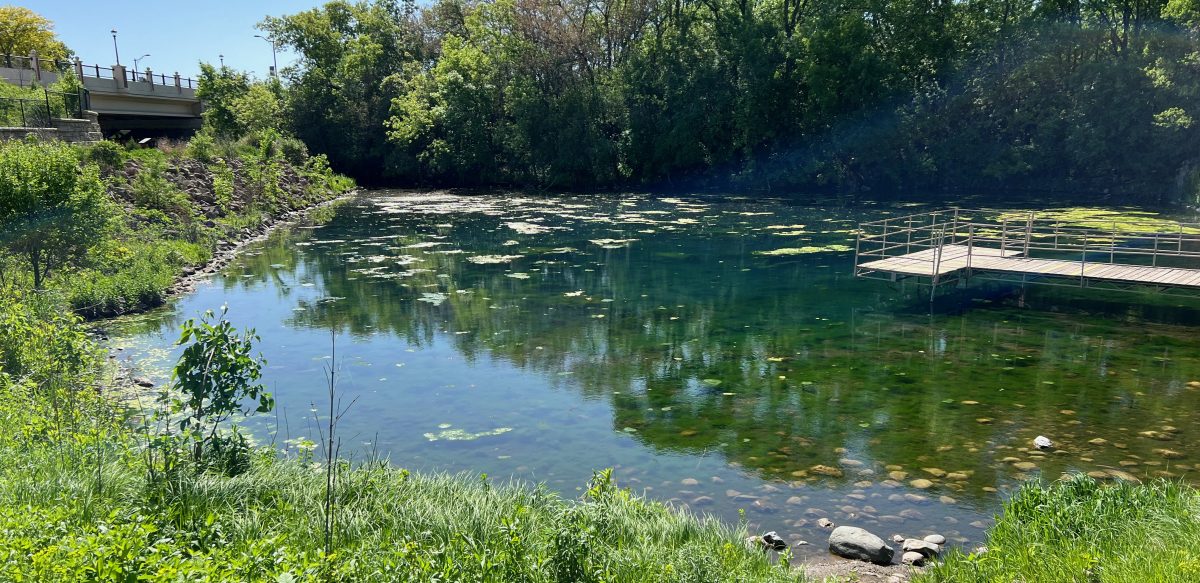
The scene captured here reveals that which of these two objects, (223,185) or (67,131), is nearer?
(67,131)

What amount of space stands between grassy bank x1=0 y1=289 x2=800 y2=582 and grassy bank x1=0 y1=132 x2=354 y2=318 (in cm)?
719

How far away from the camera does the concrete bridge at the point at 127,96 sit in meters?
42.3

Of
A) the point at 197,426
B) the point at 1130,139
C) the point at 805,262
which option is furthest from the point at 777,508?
the point at 1130,139

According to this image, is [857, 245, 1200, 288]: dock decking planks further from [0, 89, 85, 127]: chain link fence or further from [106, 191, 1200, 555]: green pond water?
[0, 89, 85, 127]: chain link fence

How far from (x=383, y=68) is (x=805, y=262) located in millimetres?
44853

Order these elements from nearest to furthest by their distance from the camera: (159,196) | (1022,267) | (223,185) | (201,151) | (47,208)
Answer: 1. (47,208)
2. (1022,267)
3. (159,196)
4. (223,185)
5. (201,151)

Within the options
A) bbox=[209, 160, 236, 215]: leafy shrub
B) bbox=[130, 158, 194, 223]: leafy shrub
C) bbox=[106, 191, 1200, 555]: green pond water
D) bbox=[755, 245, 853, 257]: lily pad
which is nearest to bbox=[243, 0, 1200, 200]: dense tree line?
bbox=[209, 160, 236, 215]: leafy shrub

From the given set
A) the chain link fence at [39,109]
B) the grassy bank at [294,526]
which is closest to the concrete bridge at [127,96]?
the chain link fence at [39,109]

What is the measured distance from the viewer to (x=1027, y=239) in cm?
1956

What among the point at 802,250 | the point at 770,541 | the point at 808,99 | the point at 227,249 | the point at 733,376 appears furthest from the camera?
the point at 808,99

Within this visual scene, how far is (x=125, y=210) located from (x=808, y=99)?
35.1 m

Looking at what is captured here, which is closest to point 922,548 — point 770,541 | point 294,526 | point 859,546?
point 859,546

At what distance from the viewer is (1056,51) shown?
1656 inches

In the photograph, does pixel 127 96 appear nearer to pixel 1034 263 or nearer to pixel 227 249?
pixel 227 249
